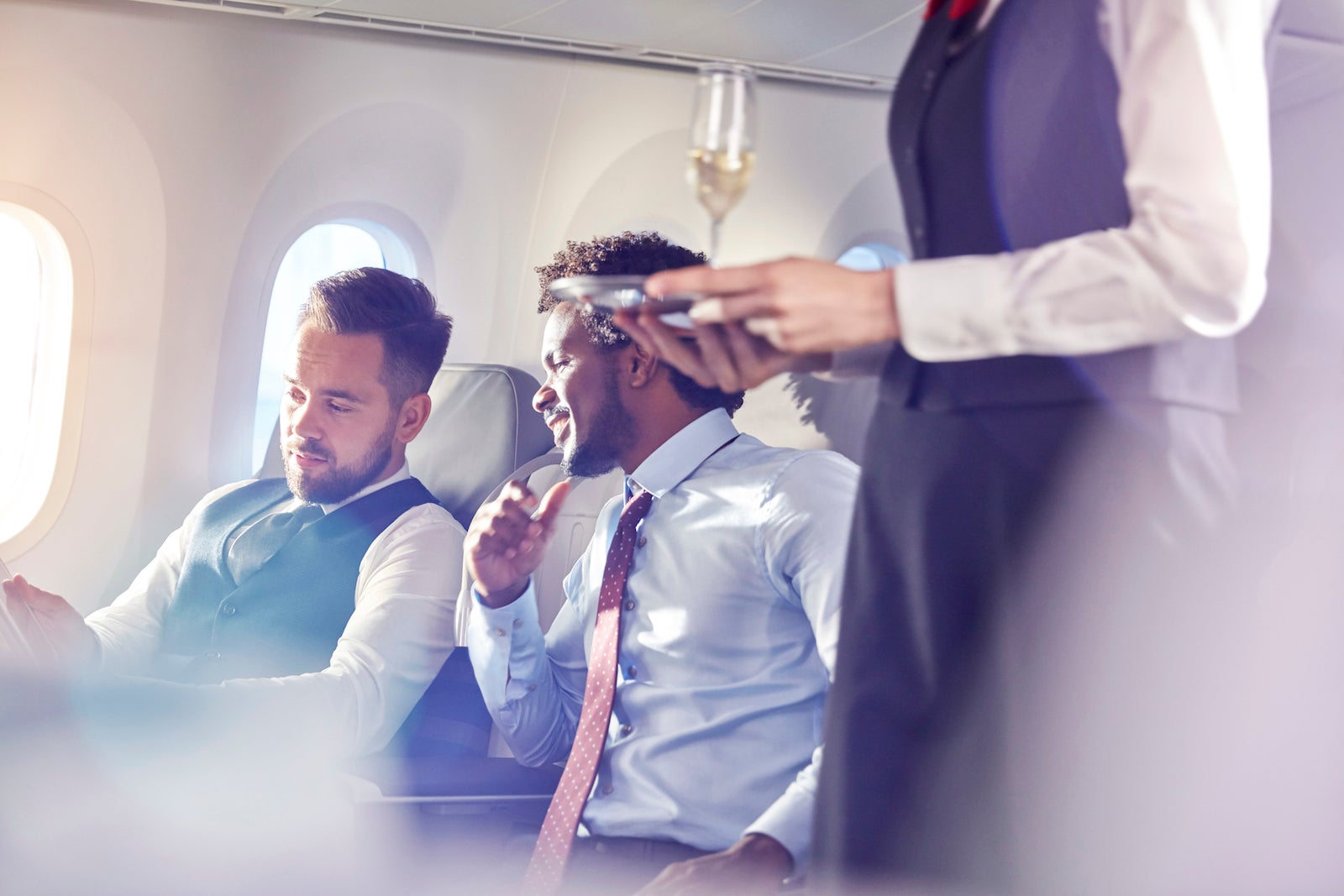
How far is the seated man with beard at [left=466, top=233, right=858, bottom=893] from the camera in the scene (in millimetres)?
1700

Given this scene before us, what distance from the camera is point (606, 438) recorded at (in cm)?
208

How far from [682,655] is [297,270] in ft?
9.06

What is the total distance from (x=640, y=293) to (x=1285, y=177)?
0.96 m

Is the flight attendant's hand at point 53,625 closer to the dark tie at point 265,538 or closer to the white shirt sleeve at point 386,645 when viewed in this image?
the white shirt sleeve at point 386,645

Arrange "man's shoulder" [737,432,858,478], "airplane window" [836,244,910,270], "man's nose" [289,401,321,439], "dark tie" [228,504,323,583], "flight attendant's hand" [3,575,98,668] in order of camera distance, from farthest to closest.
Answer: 1. "airplane window" [836,244,910,270]
2. "man's nose" [289,401,321,439]
3. "dark tie" [228,504,323,583]
4. "man's shoulder" [737,432,858,478]
5. "flight attendant's hand" [3,575,98,668]

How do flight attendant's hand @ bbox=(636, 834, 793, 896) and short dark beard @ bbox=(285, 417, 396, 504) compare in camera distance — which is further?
short dark beard @ bbox=(285, 417, 396, 504)

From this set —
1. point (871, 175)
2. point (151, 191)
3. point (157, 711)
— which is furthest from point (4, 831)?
point (871, 175)

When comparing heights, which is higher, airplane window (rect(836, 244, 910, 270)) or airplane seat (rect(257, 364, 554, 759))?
airplane window (rect(836, 244, 910, 270))

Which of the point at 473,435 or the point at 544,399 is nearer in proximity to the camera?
the point at 544,399

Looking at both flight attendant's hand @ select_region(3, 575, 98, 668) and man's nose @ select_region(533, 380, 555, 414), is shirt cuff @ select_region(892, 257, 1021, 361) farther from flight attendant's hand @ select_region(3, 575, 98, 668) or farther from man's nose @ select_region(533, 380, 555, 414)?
man's nose @ select_region(533, 380, 555, 414)

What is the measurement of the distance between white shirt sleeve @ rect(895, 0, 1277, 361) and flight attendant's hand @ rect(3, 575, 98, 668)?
1.24 metres

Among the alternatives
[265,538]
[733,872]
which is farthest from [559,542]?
[733,872]

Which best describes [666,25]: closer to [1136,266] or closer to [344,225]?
[344,225]

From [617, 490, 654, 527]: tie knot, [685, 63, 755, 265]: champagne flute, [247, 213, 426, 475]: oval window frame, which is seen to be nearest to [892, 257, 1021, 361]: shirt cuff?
[685, 63, 755, 265]: champagne flute
